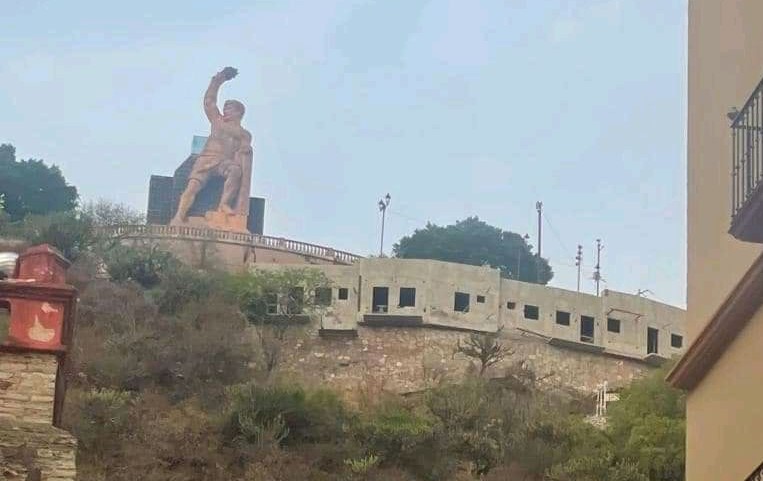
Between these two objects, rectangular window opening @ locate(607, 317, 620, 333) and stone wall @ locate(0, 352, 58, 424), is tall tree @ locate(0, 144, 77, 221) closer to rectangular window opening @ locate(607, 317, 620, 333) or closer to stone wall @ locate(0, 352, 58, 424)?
rectangular window opening @ locate(607, 317, 620, 333)

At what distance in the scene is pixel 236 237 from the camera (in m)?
50.6

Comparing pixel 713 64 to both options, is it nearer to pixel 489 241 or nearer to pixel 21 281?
pixel 21 281

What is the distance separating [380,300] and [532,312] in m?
5.32

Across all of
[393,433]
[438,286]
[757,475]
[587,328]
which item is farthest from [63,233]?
[757,475]

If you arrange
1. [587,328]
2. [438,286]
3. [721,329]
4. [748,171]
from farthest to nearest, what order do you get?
[587,328], [438,286], [721,329], [748,171]

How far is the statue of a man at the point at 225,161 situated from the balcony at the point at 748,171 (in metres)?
44.2

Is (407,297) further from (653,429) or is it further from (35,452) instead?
(35,452)

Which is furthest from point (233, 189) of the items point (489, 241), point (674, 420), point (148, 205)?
point (674, 420)

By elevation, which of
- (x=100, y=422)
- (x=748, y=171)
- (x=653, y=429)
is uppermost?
(x=748, y=171)

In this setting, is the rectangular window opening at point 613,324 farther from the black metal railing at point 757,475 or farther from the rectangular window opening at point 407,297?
the black metal railing at point 757,475

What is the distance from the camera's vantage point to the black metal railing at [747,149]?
8.09 meters

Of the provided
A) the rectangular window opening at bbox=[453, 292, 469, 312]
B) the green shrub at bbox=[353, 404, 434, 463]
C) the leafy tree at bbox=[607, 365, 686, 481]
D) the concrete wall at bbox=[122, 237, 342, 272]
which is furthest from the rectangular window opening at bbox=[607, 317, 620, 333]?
the leafy tree at bbox=[607, 365, 686, 481]

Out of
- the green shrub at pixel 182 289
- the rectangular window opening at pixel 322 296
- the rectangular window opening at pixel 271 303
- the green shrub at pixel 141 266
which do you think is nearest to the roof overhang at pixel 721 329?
the green shrub at pixel 182 289

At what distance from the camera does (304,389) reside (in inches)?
1448
